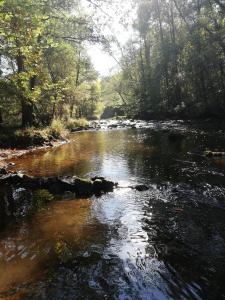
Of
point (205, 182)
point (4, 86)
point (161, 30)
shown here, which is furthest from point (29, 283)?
point (161, 30)

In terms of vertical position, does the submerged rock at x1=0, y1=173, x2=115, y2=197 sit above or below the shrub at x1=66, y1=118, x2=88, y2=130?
below

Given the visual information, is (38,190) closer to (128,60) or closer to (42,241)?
(42,241)

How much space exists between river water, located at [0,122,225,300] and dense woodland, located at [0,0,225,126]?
282 inches

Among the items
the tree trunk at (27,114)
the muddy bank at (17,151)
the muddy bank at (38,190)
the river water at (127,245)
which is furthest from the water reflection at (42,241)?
the tree trunk at (27,114)

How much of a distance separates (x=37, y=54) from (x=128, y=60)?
45609 mm

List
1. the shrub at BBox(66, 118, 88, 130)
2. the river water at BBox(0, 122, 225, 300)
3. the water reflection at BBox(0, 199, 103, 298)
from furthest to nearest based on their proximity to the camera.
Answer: the shrub at BBox(66, 118, 88, 130)
the water reflection at BBox(0, 199, 103, 298)
the river water at BBox(0, 122, 225, 300)

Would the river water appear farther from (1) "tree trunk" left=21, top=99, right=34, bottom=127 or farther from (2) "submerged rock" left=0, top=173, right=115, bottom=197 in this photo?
(1) "tree trunk" left=21, top=99, right=34, bottom=127

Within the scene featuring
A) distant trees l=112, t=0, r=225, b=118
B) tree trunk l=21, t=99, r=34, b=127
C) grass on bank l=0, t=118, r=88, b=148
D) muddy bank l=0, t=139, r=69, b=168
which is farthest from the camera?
distant trees l=112, t=0, r=225, b=118

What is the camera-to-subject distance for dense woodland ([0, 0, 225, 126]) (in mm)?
17183

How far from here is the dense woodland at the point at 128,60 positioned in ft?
56.4

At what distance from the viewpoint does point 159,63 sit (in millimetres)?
48156

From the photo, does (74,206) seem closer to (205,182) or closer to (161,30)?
(205,182)

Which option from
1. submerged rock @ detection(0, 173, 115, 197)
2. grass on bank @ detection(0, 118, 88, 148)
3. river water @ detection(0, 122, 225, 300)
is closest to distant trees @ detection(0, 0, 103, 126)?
grass on bank @ detection(0, 118, 88, 148)

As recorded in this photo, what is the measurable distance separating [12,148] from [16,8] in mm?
9215
